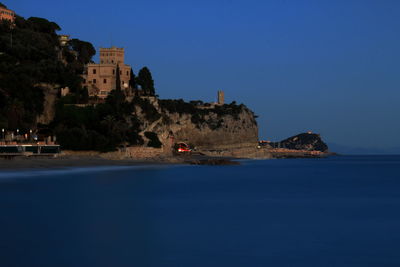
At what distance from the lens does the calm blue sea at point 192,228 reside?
14.3 metres

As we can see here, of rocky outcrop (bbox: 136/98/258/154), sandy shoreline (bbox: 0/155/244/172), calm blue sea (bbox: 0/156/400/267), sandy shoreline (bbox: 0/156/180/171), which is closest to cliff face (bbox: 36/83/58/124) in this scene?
sandy shoreline (bbox: 0/155/244/172)

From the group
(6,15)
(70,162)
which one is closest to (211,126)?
(6,15)

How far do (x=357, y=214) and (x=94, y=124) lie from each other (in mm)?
58341

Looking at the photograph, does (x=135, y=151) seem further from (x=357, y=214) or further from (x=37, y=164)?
(x=357, y=214)

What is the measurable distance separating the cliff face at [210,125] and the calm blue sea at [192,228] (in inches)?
2553

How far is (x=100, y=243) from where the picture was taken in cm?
1598

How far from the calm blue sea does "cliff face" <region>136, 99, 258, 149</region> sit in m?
64.9

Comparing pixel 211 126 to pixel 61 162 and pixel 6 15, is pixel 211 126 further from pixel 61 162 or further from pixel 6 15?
pixel 61 162

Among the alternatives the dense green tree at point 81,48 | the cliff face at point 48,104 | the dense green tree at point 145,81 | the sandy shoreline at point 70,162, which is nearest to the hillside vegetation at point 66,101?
the dense green tree at point 145,81

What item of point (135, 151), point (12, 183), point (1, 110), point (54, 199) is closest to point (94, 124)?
point (135, 151)

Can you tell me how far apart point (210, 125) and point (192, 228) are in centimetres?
9765

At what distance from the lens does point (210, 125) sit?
117m

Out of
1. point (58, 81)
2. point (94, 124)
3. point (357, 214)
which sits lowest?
point (357, 214)

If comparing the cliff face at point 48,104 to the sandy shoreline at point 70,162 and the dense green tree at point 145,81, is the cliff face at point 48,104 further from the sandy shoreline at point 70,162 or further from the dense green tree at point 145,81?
the dense green tree at point 145,81
